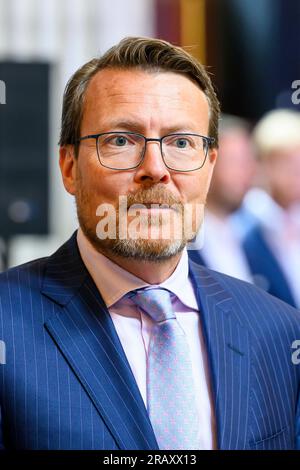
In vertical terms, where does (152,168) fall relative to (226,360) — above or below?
above

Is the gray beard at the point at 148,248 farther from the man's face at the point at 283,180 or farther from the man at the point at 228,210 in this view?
the man's face at the point at 283,180

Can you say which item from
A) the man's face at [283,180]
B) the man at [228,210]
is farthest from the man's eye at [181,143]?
the man's face at [283,180]

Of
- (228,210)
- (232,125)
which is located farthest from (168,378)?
(232,125)

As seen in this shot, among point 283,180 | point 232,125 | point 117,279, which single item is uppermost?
point 232,125

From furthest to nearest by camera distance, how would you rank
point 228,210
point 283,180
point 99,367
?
point 283,180 < point 228,210 < point 99,367

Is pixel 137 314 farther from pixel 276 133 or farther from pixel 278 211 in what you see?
pixel 276 133

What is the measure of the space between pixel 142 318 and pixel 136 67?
0.29m

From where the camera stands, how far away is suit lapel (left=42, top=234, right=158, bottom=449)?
81cm

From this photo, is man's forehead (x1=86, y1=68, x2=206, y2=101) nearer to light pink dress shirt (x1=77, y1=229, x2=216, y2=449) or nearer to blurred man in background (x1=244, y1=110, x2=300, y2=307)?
light pink dress shirt (x1=77, y1=229, x2=216, y2=449)

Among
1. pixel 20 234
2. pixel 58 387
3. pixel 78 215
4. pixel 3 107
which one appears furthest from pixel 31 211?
pixel 58 387

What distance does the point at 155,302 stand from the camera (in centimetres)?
89

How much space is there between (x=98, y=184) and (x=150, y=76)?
137 mm

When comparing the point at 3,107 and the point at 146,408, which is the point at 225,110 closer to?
the point at 3,107

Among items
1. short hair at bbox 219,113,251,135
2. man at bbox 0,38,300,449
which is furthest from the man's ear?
short hair at bbox 219,113,251,135
